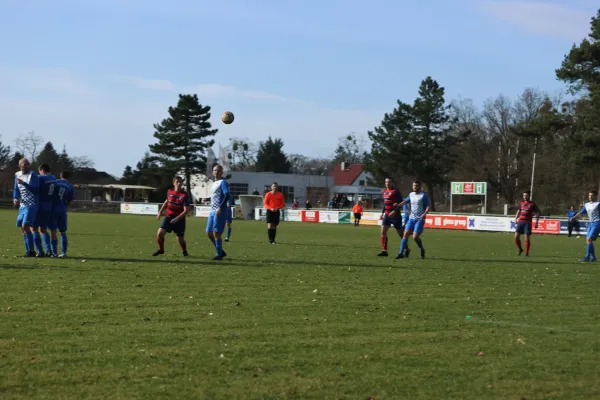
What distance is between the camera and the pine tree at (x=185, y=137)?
79.4 m

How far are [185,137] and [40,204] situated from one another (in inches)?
2565

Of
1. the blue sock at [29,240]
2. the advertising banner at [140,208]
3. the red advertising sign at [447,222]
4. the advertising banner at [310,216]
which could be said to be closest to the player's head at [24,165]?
the blue sock at [29,240]

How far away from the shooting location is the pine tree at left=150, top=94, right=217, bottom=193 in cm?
7938

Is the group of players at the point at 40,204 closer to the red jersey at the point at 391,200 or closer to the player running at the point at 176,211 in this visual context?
the player running at the point at 176,211

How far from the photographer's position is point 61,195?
15266mm

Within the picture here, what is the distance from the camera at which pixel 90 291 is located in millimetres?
9844

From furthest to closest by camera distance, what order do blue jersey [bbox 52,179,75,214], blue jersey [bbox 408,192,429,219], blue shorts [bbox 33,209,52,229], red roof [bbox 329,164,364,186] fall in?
red roof [bbox 329,164,364,186] < blue jersey [bbox 408,192,429,219] < blue jersey [bbox 52,179,75,214] < blue shorts [bbox 33,209,52,229]

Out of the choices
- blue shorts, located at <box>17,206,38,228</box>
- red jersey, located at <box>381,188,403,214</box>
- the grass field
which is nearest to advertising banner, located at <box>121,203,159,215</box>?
red jersey, located at <box>381,188,403,214</box>

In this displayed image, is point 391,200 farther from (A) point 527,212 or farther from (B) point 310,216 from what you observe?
(B) point 310,216

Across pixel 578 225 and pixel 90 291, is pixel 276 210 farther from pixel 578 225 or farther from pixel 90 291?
pixel 578 225

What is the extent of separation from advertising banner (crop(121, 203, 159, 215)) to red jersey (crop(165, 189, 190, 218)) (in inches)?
1916

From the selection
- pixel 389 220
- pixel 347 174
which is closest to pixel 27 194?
pixel 389 220

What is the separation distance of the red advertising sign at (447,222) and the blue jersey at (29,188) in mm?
32682

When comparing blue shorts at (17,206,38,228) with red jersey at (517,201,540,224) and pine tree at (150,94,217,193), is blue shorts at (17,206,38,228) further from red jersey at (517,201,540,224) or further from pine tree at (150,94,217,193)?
pine tree at (150,94,217,193)
